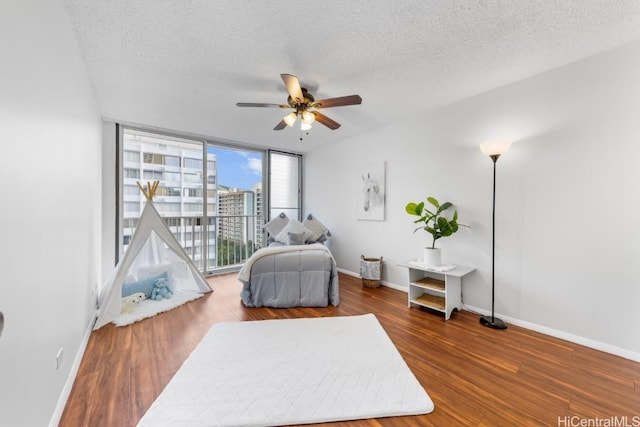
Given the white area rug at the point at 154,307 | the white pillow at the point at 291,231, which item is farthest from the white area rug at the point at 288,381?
the white pillow at the point at 291,231

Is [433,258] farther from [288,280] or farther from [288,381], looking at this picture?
[288,381]

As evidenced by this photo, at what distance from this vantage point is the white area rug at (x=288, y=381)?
1.44 metres

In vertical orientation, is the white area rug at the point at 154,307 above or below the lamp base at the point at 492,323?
below

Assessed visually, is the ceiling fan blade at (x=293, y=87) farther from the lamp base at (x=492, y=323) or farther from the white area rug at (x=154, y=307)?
the lamp base at (x=492, y=323)

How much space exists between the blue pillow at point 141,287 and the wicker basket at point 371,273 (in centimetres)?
295

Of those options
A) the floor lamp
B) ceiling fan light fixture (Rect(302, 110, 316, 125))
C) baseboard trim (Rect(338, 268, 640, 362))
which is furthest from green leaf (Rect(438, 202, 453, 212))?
ceiling fan light fixture (Rect(302, 110, 316, 125))

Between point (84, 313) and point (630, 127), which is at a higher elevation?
point (630, 127)

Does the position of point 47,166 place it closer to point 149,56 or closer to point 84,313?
point 149,56

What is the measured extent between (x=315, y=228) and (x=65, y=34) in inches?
148

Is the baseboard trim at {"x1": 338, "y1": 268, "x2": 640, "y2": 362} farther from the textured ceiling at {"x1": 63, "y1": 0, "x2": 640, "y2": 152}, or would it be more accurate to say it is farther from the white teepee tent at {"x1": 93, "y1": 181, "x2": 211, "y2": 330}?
the white teepee tent at {"x1": 93, "y1": 181, "x2": 211, "y2": 330}

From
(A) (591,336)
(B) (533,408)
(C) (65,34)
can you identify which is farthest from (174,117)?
(A) (591,336)

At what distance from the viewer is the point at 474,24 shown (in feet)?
5.78

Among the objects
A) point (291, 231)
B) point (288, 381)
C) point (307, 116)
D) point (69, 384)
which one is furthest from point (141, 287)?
point (307, 116)

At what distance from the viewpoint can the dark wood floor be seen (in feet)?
4.78
